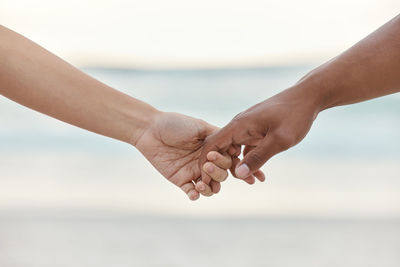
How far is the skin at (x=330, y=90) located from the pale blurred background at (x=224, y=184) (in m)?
1.20

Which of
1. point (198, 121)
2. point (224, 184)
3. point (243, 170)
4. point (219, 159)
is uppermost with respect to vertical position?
point (224, 184)

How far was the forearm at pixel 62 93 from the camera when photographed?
2.08 meters

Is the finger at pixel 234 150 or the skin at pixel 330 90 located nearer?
the skin at pixel 330 90

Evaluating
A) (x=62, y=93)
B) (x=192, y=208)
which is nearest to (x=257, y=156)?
(x=62, y=93)

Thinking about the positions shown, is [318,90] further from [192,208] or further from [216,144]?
[192,208]

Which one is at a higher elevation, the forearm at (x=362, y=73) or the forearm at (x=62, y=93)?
the forearm at (x=62, y=93)

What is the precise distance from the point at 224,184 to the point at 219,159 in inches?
88.4

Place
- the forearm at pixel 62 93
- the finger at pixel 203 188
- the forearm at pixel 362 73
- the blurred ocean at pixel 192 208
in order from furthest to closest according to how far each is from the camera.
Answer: the blurred ocean at pixel 192 208, the finger at pixel 203 188, the forearm at pixel 62 93, the forearm at pixel 362 73

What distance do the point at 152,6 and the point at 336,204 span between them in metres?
7.34

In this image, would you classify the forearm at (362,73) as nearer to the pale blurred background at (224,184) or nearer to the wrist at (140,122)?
the wrist at (140,122)

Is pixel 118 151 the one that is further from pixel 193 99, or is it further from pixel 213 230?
pixel 193 99

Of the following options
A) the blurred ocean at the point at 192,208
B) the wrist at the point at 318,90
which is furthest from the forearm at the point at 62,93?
the blurred ocean at the point at 192,208

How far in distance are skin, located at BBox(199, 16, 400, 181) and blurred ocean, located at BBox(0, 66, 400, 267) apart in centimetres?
120

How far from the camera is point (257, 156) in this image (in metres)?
1.98
